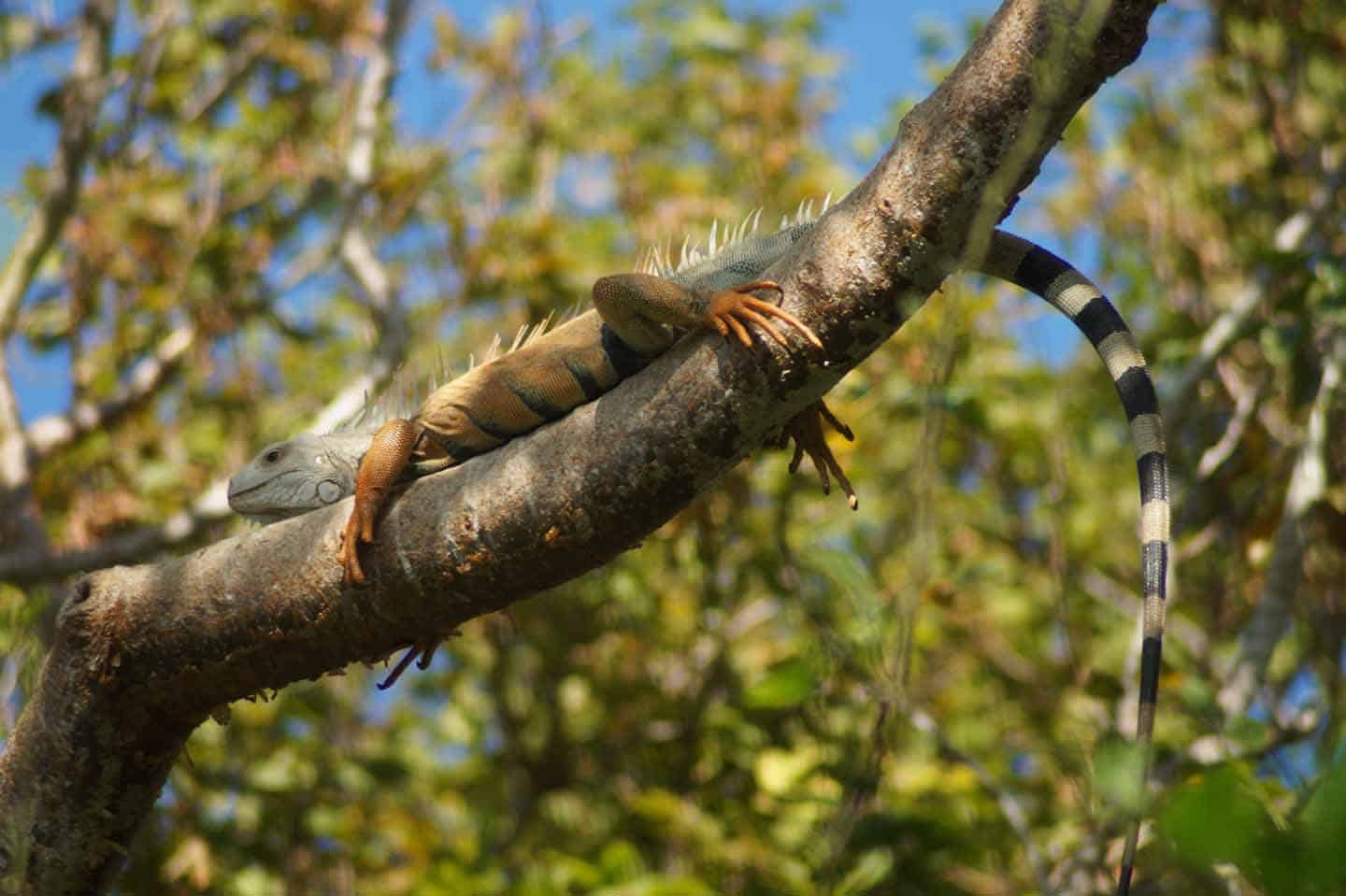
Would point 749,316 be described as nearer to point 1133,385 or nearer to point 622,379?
point 1133,385

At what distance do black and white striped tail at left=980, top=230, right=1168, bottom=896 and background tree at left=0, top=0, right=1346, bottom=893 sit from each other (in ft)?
4.23

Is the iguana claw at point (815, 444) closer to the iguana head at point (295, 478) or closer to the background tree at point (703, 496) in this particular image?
the background tree at point (703, 496)

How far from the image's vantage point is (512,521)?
12.0 feet

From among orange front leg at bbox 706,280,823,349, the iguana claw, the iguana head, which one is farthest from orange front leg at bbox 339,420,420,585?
the iguana claw

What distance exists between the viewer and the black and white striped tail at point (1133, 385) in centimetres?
334

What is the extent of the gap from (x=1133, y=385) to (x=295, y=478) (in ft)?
10.6

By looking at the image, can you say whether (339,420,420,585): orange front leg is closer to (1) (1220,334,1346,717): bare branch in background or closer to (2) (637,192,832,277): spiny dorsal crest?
(2) (637,192,832,277): spiny dorsal crest

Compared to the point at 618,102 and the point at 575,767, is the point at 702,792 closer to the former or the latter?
the point at 575,767

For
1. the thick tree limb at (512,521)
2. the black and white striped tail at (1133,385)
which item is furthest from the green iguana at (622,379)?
the thick tree limb at (512,521)

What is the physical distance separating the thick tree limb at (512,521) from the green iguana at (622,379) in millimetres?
124

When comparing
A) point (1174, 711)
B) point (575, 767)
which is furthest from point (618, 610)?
point (1174, 711)

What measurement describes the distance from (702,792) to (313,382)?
15.5ft

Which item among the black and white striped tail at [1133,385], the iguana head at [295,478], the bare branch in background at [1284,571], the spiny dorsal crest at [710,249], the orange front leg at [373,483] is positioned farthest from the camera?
the bare branch in background at [1284,571]

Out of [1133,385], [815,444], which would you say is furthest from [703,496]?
[1133,385]
